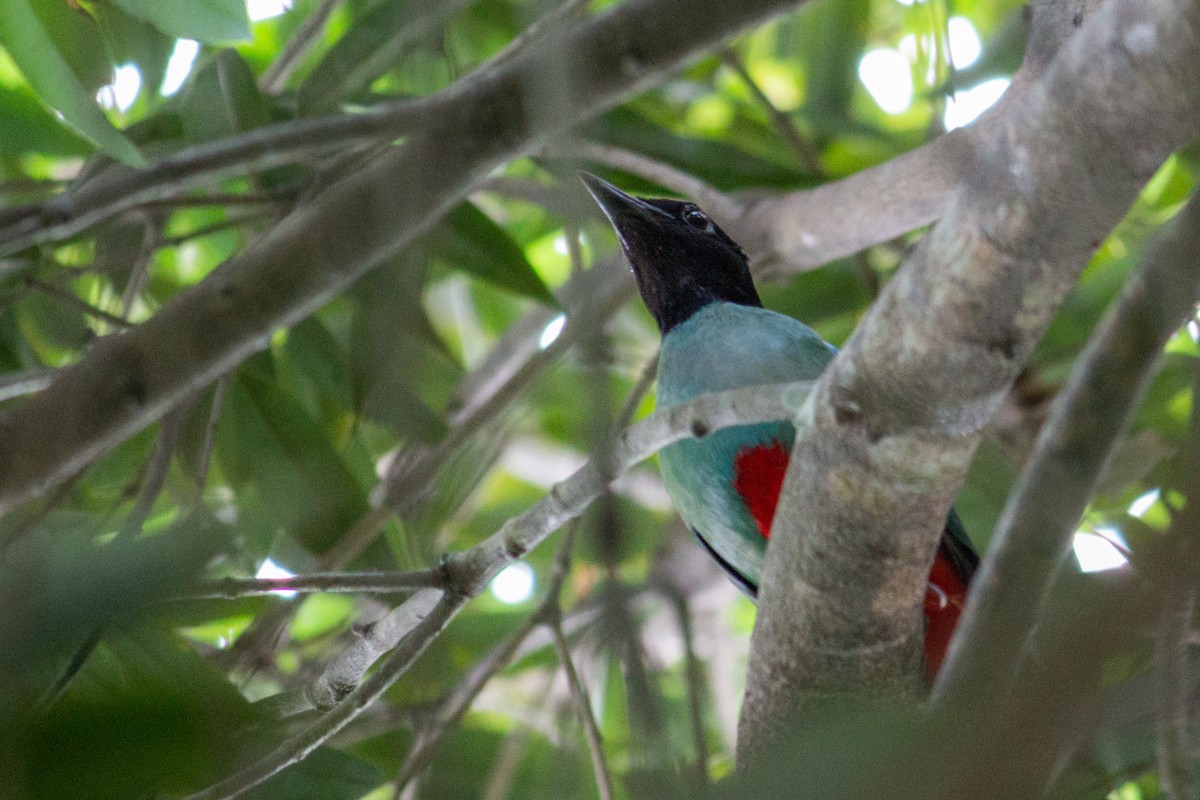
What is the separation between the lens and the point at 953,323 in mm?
1653

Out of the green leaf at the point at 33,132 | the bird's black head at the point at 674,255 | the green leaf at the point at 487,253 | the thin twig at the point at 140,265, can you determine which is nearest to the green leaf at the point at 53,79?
the thin twig at the point at 140,265

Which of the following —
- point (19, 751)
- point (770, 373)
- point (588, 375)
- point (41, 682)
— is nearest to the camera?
point (588, 375)

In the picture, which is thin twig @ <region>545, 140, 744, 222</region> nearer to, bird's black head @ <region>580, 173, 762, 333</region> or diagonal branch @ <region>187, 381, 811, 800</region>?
bird's black head @ <region>580, 173, 762, 333</region>

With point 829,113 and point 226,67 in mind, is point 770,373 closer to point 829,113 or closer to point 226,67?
point 226,67

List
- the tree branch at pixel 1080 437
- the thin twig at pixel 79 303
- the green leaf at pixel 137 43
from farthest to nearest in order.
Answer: the green leaf at pixel 137 43
the thin twig at pixel 79 303
the tree branch at pixel 1080 437

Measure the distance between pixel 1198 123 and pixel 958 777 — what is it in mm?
1015

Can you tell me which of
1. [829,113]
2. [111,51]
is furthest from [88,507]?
[829,113]

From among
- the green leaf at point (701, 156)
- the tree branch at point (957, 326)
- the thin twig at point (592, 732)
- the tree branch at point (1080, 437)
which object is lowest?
the tree branch at point (1080, 437)

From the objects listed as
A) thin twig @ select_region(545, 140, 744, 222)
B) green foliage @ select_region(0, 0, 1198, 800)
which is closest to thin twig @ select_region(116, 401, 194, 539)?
green foliage @ select_region(0, 0, 1198, 800)

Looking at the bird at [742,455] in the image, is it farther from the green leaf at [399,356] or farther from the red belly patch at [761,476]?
the green leaf at [399,356]

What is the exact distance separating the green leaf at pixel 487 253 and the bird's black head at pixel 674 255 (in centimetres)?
32

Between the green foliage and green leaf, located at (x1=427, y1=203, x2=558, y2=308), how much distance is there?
11 mm

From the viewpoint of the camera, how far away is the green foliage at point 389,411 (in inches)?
49.1

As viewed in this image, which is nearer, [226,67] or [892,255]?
[226,67]
